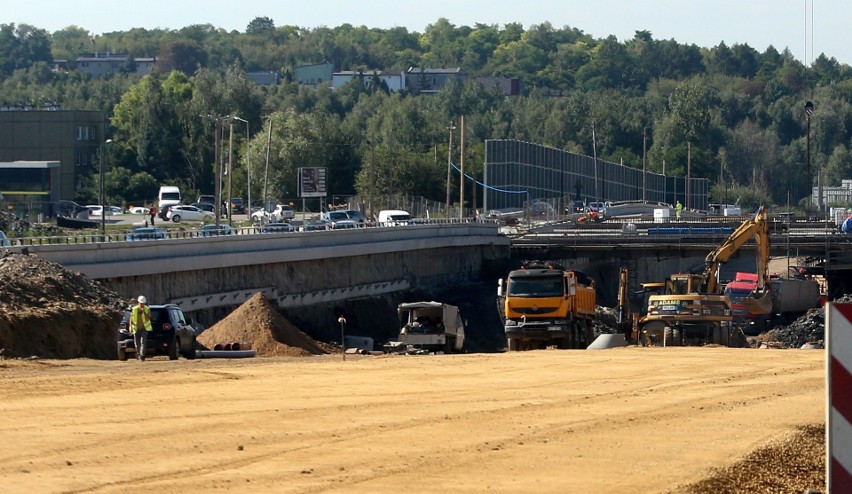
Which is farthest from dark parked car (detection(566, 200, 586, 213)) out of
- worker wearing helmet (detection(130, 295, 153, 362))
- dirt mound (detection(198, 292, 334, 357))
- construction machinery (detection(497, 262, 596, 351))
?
worker wearing helmet (detection(130, 295, 153, 362))

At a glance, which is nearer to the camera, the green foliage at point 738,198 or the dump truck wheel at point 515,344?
the dump truck wheel at point 515,344

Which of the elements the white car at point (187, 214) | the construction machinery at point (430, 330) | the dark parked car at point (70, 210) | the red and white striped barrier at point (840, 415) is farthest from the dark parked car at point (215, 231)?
the red and white striped barrier at point (840, 415)

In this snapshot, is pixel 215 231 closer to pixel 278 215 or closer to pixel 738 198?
pixel 278 215

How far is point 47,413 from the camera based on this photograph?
19484mm

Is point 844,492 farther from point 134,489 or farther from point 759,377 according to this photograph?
point 759,377

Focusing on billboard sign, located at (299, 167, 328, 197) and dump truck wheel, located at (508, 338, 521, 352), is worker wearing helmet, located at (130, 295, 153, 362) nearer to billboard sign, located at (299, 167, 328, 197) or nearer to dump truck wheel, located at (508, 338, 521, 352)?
dump truck wheel, located at (508, 338, 521, 352)

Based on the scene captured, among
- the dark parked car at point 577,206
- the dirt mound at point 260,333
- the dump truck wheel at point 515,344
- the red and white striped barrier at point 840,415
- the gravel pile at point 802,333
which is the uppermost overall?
the red and white striped barrier at point 840,415

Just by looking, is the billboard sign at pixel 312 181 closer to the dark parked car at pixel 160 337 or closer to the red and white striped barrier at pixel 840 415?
the dark parked car at pixel 160 337

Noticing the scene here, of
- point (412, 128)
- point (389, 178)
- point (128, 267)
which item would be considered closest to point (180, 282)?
point (128, 267)

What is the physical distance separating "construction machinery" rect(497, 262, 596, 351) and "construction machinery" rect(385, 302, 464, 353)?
2.41 m

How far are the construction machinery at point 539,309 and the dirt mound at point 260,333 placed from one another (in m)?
6.04

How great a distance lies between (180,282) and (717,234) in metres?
40.6

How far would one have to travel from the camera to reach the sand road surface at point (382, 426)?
14727mm

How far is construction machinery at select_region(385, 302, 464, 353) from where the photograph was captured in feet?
162
